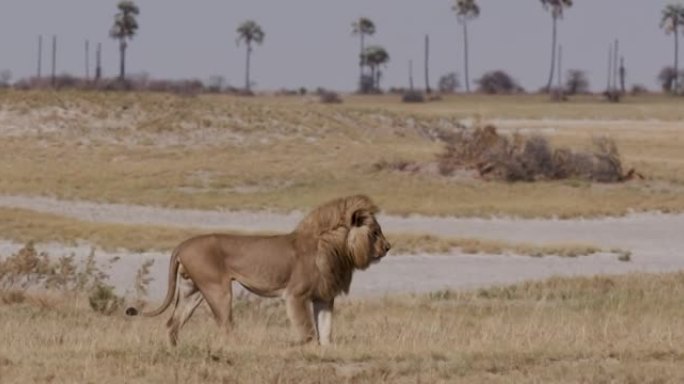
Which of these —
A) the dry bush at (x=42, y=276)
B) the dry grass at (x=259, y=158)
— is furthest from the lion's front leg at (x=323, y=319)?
the dry grass at (x=259, y=158)

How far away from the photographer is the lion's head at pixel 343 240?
12.9m

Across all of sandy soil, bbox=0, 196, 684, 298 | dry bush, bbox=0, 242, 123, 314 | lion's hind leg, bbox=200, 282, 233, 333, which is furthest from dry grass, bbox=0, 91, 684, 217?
lion's hind leg, bbox=200, 282, 233, 333

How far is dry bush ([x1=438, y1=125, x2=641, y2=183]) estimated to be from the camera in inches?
1914

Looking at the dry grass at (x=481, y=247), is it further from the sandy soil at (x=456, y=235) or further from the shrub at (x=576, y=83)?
the shrub at (x=576, y=83)

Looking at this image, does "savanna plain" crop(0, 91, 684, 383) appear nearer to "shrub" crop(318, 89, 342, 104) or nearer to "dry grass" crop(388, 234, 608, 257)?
"dry grass" crop(388, 234, 608, 257)

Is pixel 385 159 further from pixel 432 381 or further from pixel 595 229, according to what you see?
pixel 432 381

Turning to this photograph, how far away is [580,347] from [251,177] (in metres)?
36.5

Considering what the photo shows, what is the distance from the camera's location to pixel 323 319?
12805 millimetres

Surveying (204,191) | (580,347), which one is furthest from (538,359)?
(204,191)

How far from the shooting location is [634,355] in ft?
39.4

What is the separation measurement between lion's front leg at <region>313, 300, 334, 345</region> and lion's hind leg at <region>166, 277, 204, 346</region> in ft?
3.24

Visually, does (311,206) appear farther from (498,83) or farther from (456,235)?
(498,83)

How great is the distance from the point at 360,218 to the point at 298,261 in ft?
1.98

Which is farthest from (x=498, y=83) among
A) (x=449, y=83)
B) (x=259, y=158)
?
(x=259, y=158)
